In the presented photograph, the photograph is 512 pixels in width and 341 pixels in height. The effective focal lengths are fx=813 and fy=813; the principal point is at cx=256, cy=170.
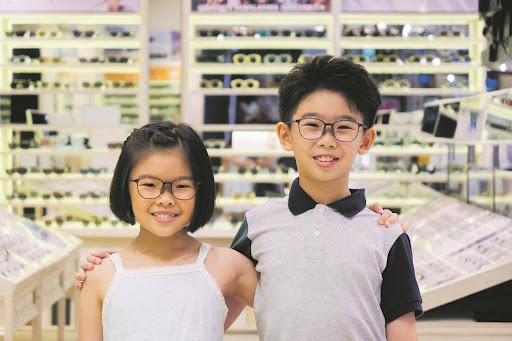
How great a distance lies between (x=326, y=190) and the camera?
1936mm

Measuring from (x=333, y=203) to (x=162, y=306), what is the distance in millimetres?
465

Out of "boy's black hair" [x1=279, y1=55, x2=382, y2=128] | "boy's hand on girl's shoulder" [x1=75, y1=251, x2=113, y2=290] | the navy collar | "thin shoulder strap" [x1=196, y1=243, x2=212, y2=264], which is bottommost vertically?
"boy's hand on girl's shoulder" [x1=75, y1=251, x2=113, y2=290]

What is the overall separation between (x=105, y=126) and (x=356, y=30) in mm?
2624

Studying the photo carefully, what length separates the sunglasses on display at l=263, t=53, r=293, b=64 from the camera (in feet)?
26.2

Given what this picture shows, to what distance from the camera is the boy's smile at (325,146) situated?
1861 mm

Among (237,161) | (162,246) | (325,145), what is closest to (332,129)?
(325,145)

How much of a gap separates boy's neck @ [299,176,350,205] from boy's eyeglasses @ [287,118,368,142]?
4.7 inches

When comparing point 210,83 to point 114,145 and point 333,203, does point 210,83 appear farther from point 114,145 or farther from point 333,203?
point 333,203

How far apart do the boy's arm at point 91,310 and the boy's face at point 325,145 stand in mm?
554

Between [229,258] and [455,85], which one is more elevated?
[455,85]

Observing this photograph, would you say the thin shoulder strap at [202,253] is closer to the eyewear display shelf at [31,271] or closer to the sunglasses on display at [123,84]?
the eyewear display shelf at [31,271]

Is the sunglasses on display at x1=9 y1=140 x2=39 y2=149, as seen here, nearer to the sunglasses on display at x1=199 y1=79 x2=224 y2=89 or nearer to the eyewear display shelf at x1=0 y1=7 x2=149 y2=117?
the eyewear display shelf at x1=0 y1=7 x2=149 y2=117

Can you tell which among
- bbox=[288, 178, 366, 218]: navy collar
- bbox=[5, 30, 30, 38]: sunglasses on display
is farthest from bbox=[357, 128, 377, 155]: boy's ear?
bbox=[5, 30, 30, 38]: sunglasses on display

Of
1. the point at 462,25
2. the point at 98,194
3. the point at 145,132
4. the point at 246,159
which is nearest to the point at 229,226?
the point at 246,159
